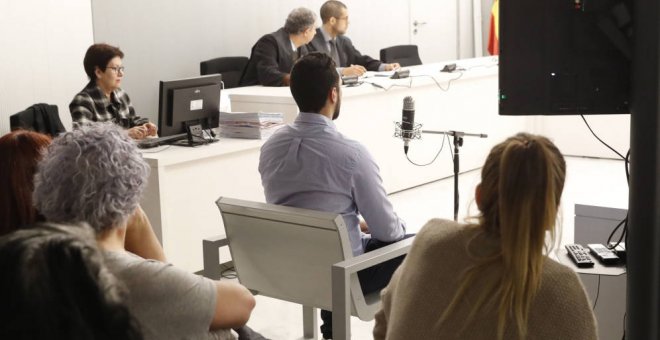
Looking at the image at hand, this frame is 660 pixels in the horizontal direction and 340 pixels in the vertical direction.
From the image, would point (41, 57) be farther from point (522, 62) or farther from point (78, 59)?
point (522, 62)

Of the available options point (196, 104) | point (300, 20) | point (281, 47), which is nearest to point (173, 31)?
point (281, 47)

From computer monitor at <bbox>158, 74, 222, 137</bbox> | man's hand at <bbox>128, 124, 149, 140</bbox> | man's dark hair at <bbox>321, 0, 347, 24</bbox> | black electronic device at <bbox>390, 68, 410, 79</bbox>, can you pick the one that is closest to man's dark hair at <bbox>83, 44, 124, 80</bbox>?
man's hand at <bbox>128, 124, 149, 140</bbox>

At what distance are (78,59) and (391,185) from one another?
233 cm

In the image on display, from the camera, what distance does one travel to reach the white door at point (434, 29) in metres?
10.1

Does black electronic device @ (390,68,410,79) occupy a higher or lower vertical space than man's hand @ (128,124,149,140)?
higher

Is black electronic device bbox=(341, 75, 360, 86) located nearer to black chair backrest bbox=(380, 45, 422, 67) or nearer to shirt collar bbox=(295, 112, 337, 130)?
black chair backrest bbox=(380, 45, 422, 67)

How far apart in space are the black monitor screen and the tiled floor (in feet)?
6.86

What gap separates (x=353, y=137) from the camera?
20.3 feet

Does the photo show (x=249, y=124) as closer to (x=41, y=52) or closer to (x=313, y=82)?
(x=313, y=82)

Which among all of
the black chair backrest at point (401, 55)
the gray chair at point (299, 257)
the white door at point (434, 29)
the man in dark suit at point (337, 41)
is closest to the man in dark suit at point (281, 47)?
the man in dark suit at point (337, 41)

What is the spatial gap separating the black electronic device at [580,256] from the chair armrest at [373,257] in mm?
482

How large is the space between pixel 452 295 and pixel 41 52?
4719mm

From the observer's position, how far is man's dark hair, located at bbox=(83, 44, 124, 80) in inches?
199

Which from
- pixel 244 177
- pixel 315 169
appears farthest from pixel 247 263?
pixel 244 177
